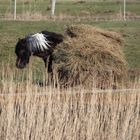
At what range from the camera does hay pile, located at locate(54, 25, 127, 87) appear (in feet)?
37.0

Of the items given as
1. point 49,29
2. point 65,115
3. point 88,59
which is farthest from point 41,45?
point 49,29

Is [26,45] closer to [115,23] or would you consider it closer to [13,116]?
[13,116]

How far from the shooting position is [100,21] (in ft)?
70.3

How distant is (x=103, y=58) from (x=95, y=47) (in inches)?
9.8

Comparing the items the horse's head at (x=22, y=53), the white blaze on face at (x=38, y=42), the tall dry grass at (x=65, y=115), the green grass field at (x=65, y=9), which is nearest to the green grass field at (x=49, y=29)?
the green grass field at (x=65, y=9)

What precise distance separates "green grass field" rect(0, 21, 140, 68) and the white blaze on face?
382 cm

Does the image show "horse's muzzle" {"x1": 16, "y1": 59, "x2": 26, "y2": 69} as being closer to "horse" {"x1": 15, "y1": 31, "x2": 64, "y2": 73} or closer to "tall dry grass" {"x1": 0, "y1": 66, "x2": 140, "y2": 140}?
"horse" {"x1": 15, "y1": 31, "x2": 64, "y2": 73}

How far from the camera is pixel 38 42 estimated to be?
11.6 m

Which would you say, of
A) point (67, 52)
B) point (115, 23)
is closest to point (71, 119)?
point (67, 52)

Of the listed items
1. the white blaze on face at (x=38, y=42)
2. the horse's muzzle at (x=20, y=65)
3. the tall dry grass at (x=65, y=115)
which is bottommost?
the tall dry grass at (x=65, y=115)

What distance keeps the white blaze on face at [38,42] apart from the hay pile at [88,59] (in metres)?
0.25

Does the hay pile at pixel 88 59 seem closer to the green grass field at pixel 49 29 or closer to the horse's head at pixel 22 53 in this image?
the horse's head at pixel 22 53

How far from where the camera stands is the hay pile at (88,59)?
11266mm

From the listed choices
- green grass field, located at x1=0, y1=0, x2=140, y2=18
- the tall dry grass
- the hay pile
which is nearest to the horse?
A: the hay pile
